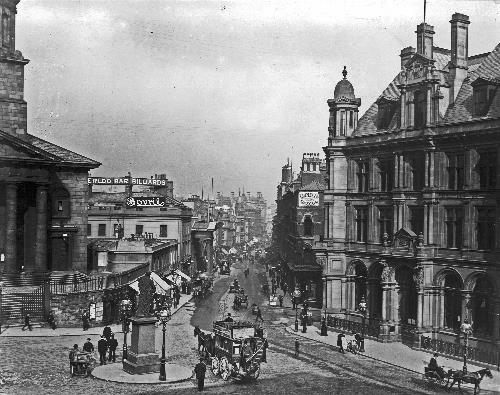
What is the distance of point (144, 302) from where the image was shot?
31859mm

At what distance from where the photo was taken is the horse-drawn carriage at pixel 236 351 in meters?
29.8

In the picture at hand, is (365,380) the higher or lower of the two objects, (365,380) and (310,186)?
the lower

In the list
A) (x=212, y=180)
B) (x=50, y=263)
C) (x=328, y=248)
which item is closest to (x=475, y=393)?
(x=328, y=248)

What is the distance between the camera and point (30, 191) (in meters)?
48.4

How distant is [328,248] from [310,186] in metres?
27.5

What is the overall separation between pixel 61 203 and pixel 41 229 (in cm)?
760

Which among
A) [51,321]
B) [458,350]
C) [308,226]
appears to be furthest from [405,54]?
[51,321]

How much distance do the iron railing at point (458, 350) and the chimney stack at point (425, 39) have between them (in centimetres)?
1986

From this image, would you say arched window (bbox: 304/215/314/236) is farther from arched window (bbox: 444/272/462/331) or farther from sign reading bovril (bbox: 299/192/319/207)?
arched window (bbox: 444/272/462/331)

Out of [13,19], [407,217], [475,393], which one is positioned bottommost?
[475,393]

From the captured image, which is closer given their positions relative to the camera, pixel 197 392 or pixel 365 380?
pixel 197 392

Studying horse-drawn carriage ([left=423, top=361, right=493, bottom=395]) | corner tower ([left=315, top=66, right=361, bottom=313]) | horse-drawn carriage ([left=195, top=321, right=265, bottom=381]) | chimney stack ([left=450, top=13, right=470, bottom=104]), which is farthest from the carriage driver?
chimney stack ([left=450, top=13, right=470, bottom=104])

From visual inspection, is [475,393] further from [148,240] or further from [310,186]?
[310,186]

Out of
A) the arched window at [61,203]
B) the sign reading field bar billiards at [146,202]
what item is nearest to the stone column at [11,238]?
the arched window at [61,203]
